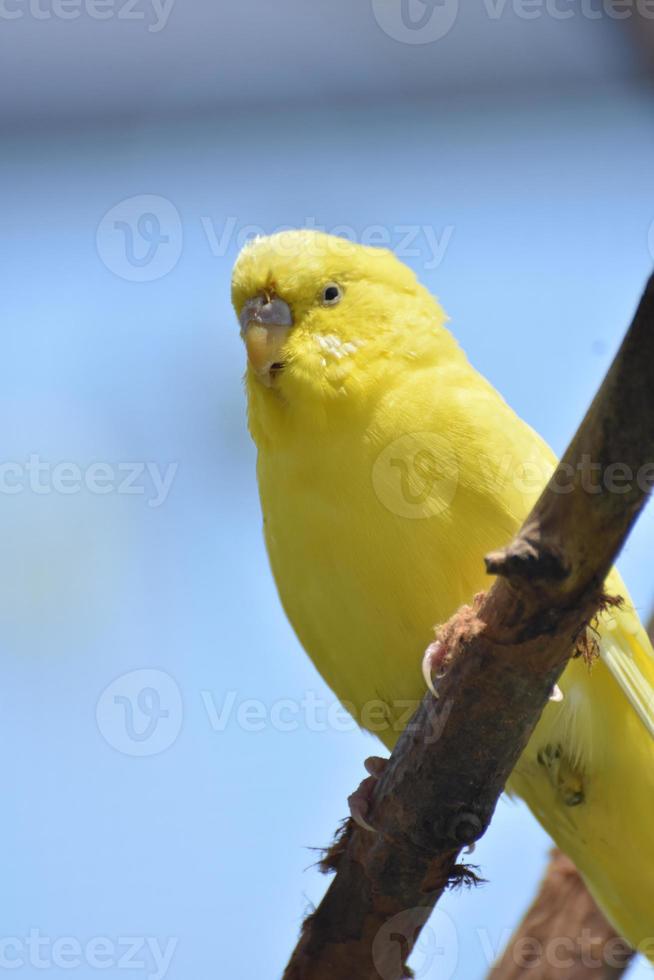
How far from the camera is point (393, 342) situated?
16.8 ft

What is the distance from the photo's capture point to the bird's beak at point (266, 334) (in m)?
5.07

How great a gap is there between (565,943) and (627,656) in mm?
2421

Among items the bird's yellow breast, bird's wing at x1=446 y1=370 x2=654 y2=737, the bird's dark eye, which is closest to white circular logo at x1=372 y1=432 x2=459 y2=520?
the bird's yellow breast

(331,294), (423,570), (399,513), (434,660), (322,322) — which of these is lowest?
(434,660)

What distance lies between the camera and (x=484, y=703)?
3.70 metres

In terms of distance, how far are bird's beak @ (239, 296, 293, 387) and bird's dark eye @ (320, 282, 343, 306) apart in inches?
6.8

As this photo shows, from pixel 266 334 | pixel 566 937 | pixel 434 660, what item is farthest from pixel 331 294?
pixel 566 937

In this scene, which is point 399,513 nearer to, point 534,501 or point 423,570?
point 423,570

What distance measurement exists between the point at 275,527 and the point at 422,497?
31.2 inches

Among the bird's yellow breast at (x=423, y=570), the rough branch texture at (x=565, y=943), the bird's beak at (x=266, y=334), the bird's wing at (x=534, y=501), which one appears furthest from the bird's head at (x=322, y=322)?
the rough branch texture at (x=565, y=943)

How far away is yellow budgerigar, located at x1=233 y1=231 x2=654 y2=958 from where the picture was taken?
4.56 meters

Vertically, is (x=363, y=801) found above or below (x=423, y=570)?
below

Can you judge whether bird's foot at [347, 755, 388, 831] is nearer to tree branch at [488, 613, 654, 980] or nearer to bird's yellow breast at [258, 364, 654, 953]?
bird's yellow breast at [258, 364, 654, 953]

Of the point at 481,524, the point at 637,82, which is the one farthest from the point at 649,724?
the point at 637,82
